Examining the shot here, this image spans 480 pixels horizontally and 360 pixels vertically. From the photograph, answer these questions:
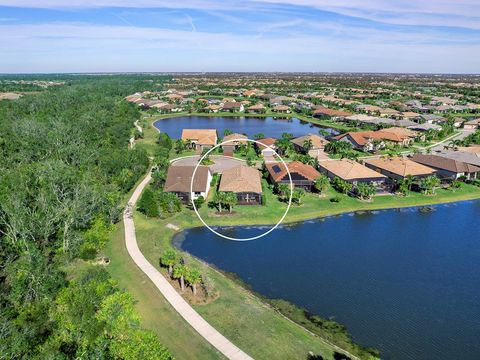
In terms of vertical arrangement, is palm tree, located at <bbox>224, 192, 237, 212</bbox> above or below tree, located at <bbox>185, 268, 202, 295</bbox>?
above

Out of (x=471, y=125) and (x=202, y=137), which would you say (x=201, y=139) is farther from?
(x=471, y=125)

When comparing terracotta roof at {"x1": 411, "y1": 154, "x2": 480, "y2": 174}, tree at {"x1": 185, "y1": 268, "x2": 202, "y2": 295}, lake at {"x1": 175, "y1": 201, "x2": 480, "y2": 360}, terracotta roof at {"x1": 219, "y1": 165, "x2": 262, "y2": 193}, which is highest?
terracotta roof at {"x1": 411, "y1": 154, "x2": 480, "y2": 174}

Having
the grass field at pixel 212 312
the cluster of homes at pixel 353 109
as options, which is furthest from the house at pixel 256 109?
the grass field at pixel 212 312

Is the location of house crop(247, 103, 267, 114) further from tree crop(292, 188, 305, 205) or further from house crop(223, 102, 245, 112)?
tree crop(292, 188, 305, 205)

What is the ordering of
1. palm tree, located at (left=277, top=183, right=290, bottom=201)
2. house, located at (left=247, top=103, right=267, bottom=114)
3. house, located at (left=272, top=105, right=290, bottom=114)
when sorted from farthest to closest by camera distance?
house, located at (left=272, top=105, right=290, bottom=114), house, located at (left=247, top=103, right=267, bottom=114), palm tree, located at (left=277, top=183, right=290, bottom=201)

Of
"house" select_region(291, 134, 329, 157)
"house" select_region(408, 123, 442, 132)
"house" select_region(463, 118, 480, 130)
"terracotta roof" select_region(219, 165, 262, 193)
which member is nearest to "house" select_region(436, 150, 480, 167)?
"house" select_region(291, 134, 329, 157)
